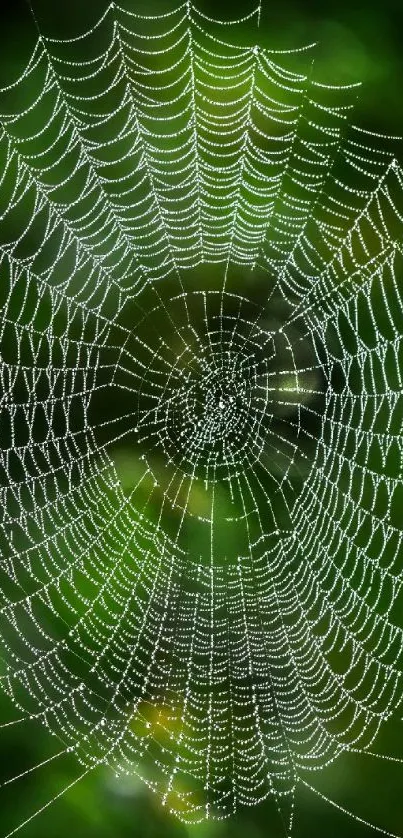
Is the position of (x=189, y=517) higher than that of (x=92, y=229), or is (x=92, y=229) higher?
(x=92, y=229)

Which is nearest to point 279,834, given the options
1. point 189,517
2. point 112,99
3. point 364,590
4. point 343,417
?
point 364,590

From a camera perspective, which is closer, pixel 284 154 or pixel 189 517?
pixel 284 154

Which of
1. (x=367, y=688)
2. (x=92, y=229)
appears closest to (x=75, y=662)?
(x=367, y=688)

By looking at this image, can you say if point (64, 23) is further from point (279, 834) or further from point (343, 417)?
point (279, 834)

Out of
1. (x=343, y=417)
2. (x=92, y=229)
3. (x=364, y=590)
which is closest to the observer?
(x=92, y=229)

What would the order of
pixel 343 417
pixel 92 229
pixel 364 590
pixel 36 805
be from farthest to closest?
pixel 36 805
pixel 364 590
pixel 343 417
pixel 92 229

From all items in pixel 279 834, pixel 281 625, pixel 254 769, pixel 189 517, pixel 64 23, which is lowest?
pixel 279 834
